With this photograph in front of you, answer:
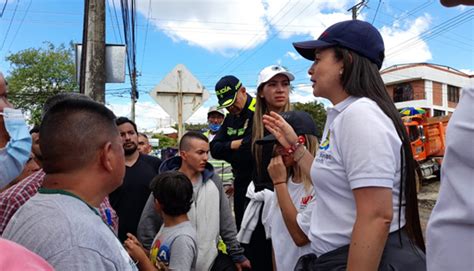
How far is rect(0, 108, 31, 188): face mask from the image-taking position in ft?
6.89

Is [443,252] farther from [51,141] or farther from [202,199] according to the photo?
[202,199]

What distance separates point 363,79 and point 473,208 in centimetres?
90

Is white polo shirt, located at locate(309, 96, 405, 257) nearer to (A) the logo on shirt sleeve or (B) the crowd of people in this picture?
(B) the crowd of people

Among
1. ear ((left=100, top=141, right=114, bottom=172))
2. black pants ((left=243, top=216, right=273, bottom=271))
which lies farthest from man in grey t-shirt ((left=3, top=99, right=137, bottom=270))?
black pants ((left=243, top=216, right=273, bottom=271))

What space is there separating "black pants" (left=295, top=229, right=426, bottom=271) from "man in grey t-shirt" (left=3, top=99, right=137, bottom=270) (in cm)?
78

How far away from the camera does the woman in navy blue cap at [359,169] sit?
1.50m

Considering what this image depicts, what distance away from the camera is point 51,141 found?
1.47 meters

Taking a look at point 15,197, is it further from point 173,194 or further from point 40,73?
point 40,73

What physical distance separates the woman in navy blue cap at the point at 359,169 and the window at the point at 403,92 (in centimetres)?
4380

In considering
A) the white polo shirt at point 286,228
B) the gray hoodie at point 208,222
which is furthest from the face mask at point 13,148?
the white polo shirt at point 286,228

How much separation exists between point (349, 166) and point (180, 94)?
4.74 metres

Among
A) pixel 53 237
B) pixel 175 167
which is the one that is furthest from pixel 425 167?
pixel 53 237

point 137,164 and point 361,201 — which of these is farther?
point 137,164

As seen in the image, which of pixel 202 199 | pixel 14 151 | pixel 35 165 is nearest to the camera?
pixel 14 151
